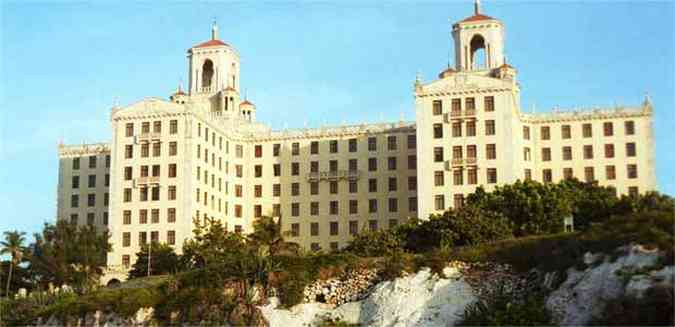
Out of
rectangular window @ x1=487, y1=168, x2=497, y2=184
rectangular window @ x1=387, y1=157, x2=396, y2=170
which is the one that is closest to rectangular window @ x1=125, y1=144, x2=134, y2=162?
rectangular window @ x1=387, y1=157, x2=396, y2=170

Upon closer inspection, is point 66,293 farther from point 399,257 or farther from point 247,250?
point 399,257

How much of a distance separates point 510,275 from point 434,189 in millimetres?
41339

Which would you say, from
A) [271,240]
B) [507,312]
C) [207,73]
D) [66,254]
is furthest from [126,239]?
[507,312]

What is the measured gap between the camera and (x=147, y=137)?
106m

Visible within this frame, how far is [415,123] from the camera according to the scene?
11012cm

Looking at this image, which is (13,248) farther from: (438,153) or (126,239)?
(438,153)

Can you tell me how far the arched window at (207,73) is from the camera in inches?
4857

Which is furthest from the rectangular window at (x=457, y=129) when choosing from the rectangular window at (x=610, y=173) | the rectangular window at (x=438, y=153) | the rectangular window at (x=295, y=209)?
the rectangular window at (x=295, y=209)

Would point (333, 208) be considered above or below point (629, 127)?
below

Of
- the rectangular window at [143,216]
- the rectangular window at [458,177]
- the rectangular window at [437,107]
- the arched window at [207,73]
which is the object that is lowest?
the rectangular window at [143,216]

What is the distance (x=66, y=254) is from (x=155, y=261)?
930cm

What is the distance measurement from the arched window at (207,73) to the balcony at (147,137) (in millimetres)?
18740

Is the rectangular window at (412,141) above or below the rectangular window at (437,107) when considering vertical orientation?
below

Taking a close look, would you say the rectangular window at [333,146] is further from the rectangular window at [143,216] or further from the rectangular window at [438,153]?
the rectangular window at [143,216]
